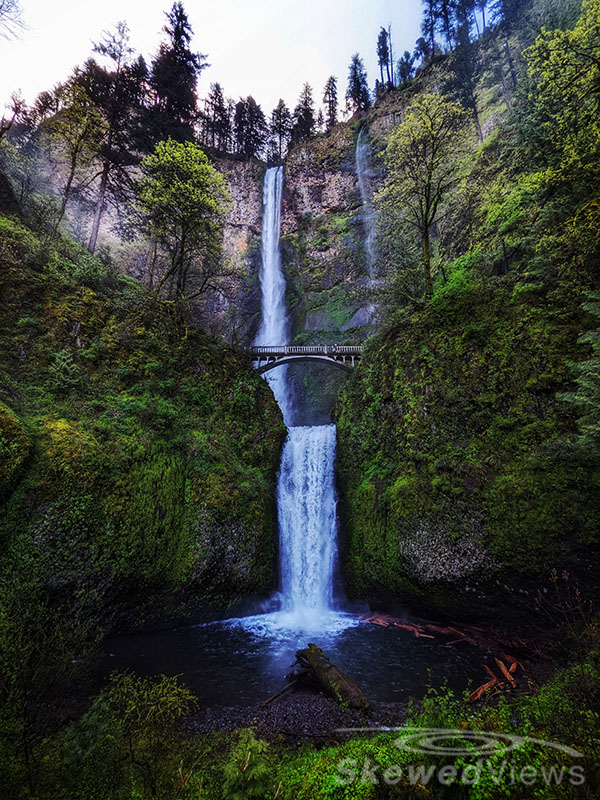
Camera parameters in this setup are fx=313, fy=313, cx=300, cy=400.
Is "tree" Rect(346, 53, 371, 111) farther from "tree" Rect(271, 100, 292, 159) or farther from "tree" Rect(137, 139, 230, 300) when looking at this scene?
"tree" Rect(137, 139, 230, 300)

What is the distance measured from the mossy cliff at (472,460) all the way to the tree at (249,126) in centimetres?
4275

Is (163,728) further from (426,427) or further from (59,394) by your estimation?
(426,427)

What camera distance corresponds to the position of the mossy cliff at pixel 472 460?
288 inches

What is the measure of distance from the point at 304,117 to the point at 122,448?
5080 cm

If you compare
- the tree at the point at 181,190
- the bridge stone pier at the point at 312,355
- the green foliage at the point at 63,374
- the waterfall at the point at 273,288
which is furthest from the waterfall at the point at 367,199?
the green foliage at the point at 63,374

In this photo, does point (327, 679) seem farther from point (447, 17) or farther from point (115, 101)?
point (447, 17)

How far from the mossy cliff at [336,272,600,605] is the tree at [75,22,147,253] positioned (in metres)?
17.6

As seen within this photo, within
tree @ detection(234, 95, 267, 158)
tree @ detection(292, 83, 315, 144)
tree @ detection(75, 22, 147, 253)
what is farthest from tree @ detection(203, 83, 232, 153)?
tree @ detection(75, 22, 147, 253)

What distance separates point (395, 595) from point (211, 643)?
552cm

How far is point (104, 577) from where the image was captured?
731cm

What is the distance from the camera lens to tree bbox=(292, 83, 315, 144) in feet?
134

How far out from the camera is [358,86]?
4062cm

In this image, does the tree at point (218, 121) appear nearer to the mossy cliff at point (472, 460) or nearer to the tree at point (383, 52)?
the tree at point (383, 52)

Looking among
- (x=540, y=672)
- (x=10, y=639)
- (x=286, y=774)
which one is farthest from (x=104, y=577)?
(x=540, y=672)
